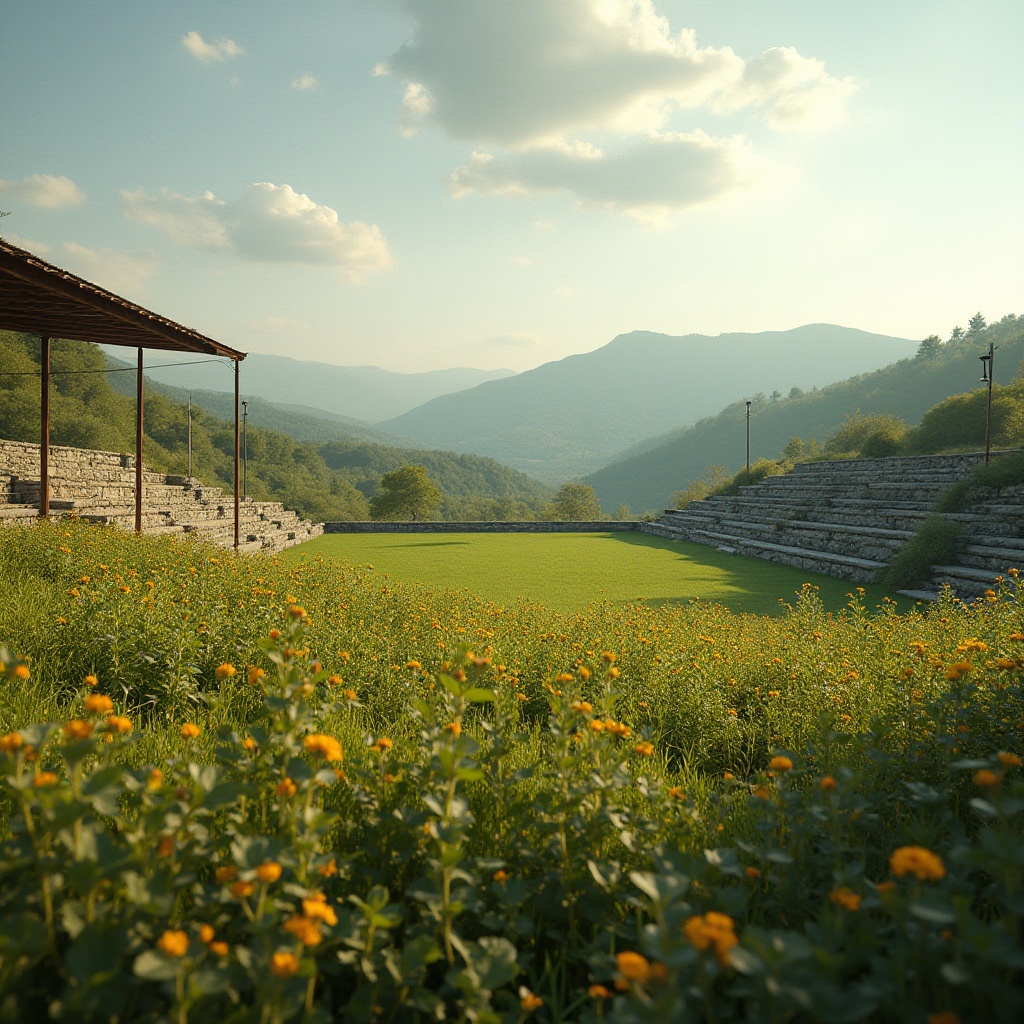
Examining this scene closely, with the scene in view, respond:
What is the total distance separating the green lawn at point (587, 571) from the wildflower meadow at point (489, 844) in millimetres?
5521

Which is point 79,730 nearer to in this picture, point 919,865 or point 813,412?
point 919,865

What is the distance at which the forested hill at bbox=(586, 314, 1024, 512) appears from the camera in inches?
2965

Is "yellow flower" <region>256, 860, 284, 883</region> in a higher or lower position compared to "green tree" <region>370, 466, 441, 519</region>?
lower

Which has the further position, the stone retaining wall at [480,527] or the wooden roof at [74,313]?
the stone retaining wall at [480,527]

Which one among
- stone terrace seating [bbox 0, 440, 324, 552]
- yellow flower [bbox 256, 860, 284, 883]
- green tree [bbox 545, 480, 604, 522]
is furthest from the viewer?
green tree [bbox 545, 480, 604, 522]

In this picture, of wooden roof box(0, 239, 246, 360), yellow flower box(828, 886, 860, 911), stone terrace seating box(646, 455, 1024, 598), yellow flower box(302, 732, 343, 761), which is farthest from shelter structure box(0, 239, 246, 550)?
stone terrace seating box(646, 455, 1024, 598)

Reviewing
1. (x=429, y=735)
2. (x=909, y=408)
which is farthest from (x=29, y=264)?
(x=909, y=408)

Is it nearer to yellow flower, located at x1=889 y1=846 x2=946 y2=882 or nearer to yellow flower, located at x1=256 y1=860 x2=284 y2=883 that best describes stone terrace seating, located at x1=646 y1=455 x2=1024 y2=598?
yellow flower, located at x1=889 y1=846 x2=946 y2=882

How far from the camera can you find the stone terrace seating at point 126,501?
11.6 meters

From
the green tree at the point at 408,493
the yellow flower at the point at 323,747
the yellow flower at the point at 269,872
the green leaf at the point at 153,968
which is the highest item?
the green tree at the point at 408,493

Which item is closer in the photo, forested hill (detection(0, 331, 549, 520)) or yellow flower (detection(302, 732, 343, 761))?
yellow flower (detection(302, 732, 343, 761))

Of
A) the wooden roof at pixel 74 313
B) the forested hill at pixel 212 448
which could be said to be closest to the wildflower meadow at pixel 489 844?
the wooden roof at pixel 74 313

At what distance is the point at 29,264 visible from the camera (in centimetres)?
613

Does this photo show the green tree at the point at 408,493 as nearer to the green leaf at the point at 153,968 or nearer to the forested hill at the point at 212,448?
the forested hill at the point at 212,448
